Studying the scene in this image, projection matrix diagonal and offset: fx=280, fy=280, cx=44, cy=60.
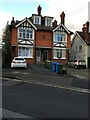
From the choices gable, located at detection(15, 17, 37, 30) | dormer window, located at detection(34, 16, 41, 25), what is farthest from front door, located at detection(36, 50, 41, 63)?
dormer window, located at detection(34, 16, 41, 25)

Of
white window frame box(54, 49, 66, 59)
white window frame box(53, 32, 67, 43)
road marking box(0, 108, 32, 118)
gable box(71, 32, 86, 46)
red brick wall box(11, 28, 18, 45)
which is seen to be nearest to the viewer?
road marking box(0, 108, 32, 118)

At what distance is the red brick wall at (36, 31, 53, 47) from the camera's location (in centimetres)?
4647

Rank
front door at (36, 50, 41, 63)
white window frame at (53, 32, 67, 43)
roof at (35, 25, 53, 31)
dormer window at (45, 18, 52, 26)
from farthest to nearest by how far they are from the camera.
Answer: dormer window at (45, 18, 52, 26), white window frame at (53, 32, 67, 43), front door at (36, 50, 41, 63), roof at (35, 25, 53, 31)

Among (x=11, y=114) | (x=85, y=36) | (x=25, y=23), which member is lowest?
(x=11, y=114)

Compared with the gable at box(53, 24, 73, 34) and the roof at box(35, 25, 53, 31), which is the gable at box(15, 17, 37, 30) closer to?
the roof at box(35, 25, 53, 31)

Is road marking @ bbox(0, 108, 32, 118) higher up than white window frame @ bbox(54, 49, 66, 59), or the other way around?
white window frame @ bbox(54, 49, 66, 59)

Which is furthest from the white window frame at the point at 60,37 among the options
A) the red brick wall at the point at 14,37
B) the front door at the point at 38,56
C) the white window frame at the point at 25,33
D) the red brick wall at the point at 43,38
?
the red brick wall at the point at 14,37

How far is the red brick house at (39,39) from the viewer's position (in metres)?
45.0

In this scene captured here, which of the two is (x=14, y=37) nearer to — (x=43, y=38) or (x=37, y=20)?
(x=43, y=38)

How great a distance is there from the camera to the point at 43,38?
47.1 metres

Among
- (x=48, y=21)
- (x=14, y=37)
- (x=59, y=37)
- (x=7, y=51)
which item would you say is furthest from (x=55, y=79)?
(x=48, y=21)

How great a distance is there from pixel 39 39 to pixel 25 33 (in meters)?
2.74

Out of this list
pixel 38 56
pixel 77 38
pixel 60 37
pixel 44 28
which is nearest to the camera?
pixel 38 56

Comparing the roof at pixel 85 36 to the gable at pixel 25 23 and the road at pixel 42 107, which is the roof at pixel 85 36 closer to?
the gable at pixel 25 23
